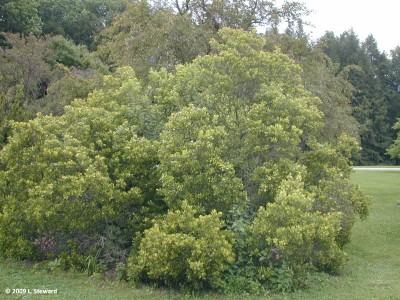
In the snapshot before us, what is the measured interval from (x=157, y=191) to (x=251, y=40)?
378cm

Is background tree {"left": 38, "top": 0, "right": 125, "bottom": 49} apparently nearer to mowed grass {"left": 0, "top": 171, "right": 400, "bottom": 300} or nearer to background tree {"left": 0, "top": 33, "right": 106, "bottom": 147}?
background tree {"left": 0, "top": 33, "right": 106, "bottom": 147}

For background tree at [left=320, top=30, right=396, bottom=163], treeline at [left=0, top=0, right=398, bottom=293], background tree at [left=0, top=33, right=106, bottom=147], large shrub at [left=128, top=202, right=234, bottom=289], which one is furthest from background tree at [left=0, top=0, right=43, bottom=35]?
background tree at [left=320, top=30, right=396, bottom=163]

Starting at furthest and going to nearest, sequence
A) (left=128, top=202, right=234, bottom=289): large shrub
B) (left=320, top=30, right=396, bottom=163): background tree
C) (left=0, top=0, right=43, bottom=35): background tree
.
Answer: (left=320, top=30, right=396, bottom=163): background tree, (left=0, top=0, right=43, bottom=35): background tree, (left=128, top=202, right=234, bottom=289): large shrub

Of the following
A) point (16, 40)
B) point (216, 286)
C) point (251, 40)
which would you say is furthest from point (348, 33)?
point (216, 286)

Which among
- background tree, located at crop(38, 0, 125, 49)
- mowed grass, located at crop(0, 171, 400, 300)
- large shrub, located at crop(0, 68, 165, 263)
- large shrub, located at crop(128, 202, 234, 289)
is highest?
background tree, located at crop(38, 0, 125, 49)

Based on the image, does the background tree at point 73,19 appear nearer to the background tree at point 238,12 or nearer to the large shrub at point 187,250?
the background tree at point 238,12

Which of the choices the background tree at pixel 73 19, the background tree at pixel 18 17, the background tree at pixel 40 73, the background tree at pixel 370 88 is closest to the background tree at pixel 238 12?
the background tree at pixel 40 73

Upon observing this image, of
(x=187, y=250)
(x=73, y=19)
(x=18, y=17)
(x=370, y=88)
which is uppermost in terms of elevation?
(x=73, y=19)

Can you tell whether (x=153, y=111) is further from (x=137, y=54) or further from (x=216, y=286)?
(x=137, y=54)

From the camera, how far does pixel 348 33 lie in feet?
180

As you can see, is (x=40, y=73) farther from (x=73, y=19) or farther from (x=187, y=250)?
(x=187, y=250)

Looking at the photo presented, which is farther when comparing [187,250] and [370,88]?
[370,88]

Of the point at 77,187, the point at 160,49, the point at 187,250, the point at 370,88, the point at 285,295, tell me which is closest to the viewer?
the point at 187,250

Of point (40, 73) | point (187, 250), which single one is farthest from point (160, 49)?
point (40, 73)
